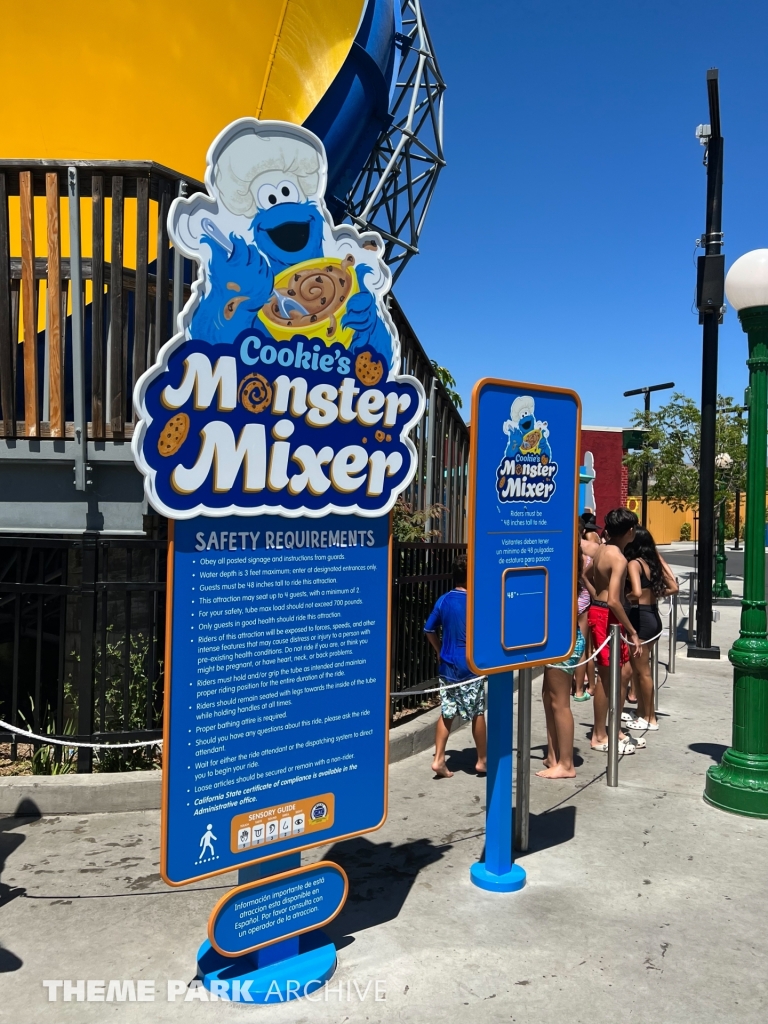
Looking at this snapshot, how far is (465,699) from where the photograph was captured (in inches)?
242

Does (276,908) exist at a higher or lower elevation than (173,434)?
lower

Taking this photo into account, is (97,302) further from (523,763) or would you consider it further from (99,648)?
(523,763)

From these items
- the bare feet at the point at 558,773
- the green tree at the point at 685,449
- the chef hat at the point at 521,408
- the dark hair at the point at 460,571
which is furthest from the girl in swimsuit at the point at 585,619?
the green tree at the point at 685,449

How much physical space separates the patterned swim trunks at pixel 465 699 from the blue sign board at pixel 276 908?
8.33 feet

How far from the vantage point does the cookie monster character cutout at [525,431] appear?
439 centimetres

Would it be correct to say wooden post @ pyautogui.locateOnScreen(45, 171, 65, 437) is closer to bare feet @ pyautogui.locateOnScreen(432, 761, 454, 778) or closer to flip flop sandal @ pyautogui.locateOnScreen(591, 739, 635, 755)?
bare feet @ pyautogui.locateOnScreen(432, 761, 454, 778)

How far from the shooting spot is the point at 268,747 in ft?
11.2

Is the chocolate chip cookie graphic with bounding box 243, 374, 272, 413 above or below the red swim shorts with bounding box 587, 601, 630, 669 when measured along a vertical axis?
above

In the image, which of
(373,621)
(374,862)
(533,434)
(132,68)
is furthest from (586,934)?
(132,68)

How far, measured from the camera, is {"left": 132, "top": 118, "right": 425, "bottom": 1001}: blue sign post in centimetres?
312

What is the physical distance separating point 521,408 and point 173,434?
2.02 meters

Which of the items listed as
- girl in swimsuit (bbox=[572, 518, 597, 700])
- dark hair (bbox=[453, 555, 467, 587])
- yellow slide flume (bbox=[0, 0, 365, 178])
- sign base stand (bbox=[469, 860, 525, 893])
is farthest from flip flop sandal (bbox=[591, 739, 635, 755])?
yellow slide flume (bbox=[0, 0, 365, 178])

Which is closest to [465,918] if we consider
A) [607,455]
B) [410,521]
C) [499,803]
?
[499,803]

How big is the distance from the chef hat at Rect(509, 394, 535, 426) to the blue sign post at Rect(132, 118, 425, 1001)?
29.4 inches
